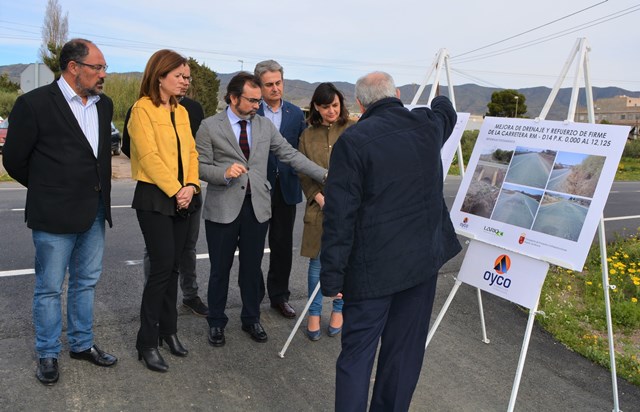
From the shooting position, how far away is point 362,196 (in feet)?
8.05

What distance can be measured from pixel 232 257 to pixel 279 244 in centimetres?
64

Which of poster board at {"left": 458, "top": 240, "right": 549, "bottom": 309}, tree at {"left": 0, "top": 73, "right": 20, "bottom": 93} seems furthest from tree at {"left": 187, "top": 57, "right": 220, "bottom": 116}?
poster board at {"left": 458, "top": 240, "right": 549, "bottom": 309}

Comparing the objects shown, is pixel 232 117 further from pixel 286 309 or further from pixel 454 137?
pixel 286 309

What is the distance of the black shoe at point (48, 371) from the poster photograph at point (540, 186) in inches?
107

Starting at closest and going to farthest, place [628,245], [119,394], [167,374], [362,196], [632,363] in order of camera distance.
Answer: [362,196] → [119,394] → [167,374] → [632,363] → [628,245]

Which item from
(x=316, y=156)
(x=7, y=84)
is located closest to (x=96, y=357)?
(x=316, y=156)

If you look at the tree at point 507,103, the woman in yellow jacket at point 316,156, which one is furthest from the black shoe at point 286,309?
the tree at point 507,103

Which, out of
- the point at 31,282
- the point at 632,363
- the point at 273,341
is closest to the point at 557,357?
the point at 632,363

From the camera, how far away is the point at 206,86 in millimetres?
29594

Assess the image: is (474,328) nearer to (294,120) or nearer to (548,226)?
(548,226)

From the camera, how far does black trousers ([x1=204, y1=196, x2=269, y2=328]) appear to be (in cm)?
385

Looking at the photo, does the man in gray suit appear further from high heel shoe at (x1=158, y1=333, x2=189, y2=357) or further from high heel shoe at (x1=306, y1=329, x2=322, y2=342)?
high heel shoe at (x1=306, y1=329, x2=322, y2=342)

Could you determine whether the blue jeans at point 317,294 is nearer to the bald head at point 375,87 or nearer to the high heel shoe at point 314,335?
the high heel shoe at point 314,335

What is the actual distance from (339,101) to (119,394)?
8.08 feet
